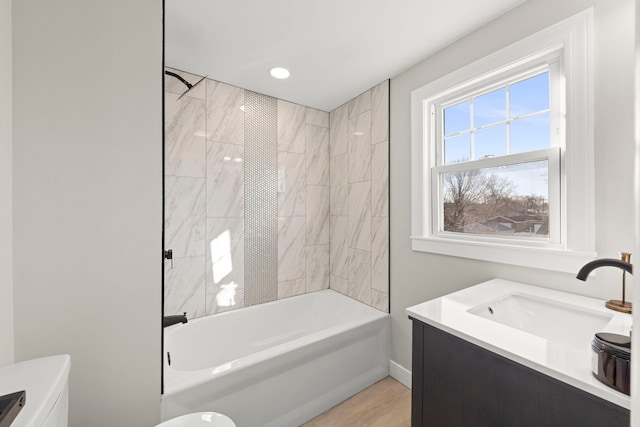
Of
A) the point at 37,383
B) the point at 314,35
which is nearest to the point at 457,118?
the point at 314,35

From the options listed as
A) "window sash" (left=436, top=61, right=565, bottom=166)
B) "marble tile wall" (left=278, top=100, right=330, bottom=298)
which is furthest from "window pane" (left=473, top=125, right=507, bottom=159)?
"marble tile wall" (left=278, top=100, right=330, bottom=298)

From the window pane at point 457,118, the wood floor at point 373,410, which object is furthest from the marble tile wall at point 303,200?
the window pane at point 457,118

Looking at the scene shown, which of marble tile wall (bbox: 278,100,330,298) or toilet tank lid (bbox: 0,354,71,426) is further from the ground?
marble tile wall (bbox: 278,100,330,298)

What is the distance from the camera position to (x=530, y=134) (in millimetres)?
1517

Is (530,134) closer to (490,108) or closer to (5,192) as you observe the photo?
(490,108)

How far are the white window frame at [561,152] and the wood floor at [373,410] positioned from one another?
1.15m

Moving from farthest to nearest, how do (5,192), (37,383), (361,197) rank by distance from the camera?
(361,197)
(5,192)
(37,383)

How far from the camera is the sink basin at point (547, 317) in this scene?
3.46 feet

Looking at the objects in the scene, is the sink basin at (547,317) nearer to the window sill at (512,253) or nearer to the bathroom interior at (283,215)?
the bathroom interior at (283,215)

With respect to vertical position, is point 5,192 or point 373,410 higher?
point 5,192

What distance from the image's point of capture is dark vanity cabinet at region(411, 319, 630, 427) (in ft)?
2.25

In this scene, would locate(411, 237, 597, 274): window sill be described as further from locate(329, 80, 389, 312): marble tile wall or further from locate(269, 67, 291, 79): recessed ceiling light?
locate(269, 67, 291, 79): recessed ceiling light

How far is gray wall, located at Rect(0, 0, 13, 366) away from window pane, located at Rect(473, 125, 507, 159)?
2.31 m

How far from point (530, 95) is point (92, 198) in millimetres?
2284
